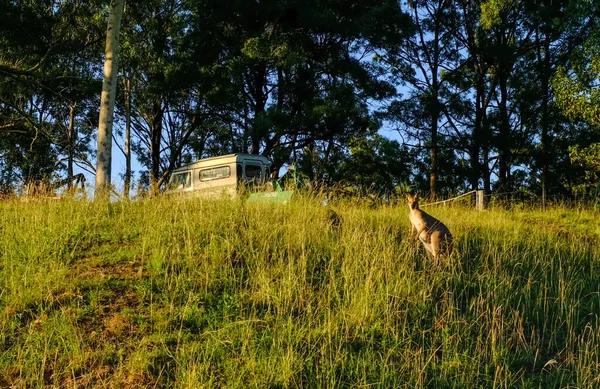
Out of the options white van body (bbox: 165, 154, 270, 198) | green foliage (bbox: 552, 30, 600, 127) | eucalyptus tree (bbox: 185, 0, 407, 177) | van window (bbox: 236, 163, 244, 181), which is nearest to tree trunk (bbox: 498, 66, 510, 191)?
eucalyptus tree (bbox: 185, 0, 407, 177)

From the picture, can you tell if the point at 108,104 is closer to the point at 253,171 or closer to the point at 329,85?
the point at 253,171

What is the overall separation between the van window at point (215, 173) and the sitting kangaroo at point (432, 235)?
9745 millimetres

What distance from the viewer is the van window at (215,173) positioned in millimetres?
16828

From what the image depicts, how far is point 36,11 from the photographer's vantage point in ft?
53.6

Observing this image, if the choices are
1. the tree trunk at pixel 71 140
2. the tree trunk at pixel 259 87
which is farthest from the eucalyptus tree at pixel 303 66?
the tree trunk at pixel 71 140

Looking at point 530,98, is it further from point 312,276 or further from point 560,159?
point 312,276

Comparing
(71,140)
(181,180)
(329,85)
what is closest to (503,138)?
(329,85)

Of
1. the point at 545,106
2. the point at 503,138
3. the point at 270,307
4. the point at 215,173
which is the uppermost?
the point at 545,106

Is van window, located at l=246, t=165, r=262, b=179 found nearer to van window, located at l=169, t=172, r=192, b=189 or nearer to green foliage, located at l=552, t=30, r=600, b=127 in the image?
van window, located at l=169, t=172, r=192, b=189

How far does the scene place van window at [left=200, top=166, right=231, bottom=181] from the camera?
16.8m

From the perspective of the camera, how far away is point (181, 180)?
1809cm

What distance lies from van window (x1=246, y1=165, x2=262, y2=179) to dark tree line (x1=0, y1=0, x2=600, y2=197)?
3589 millimetres

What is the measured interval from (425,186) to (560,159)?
21.0 ft

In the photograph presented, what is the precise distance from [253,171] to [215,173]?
1.19m
